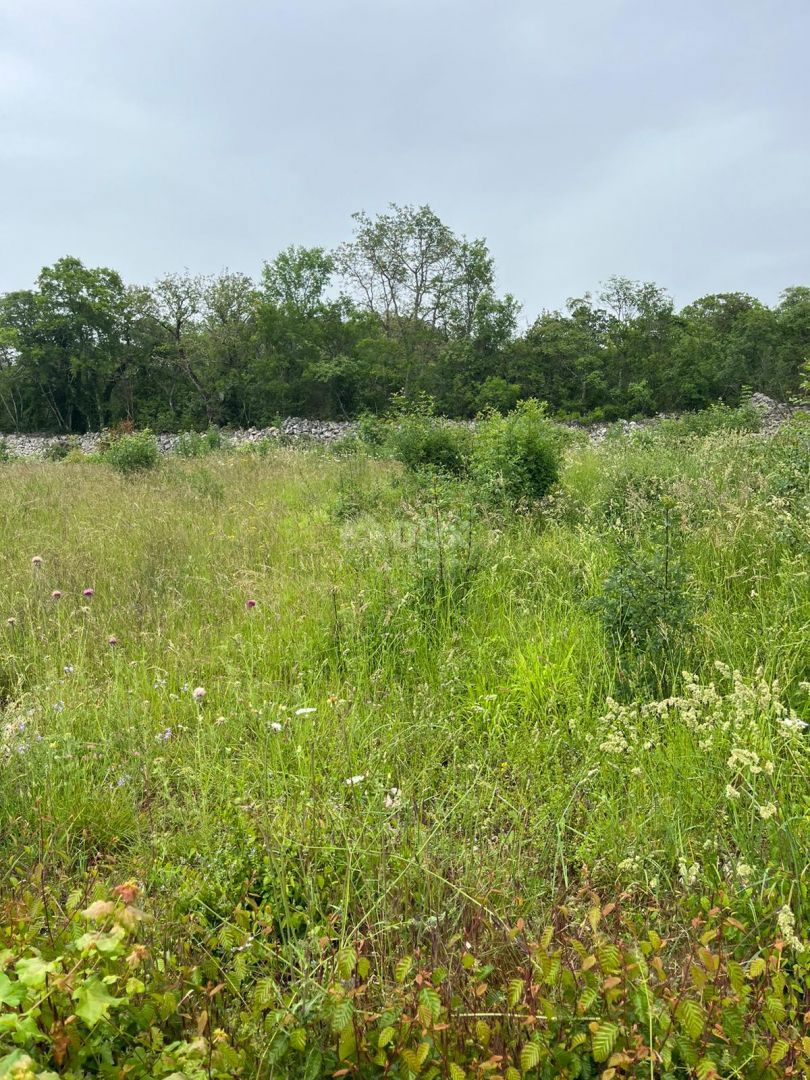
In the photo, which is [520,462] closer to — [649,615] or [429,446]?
[429,446]

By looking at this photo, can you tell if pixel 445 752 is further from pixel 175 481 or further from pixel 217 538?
pixel 175 481

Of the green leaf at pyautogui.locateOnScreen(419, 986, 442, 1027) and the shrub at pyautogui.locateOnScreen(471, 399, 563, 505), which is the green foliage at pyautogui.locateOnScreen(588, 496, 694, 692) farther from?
the shrub at pyautogui.locateOnScreen(471, 399, 563, 505)

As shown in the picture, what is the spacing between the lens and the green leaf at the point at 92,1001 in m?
0.96

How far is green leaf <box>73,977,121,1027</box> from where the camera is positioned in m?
0.96

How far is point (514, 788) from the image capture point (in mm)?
2289

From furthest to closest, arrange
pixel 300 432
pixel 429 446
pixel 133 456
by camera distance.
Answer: pixel 300 432, pixel 133 456, pixel 429 446

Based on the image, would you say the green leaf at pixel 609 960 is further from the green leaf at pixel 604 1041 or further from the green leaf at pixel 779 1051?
the green leaf at pixel 779 1051

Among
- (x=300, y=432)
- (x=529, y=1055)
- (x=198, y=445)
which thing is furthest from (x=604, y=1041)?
(x=300, y=432)

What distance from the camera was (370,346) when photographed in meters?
28.1

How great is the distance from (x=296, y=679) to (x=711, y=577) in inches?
105

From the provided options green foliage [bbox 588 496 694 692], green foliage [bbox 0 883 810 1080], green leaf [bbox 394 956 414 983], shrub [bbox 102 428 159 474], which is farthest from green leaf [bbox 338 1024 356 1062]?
shrub [bbox 102 428 159 474]

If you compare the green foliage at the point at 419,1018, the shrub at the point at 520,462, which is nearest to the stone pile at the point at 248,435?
the shrub at the point at 520,462

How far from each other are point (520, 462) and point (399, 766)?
495cm

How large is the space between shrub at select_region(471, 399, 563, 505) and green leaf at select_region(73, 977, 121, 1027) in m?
5.49
